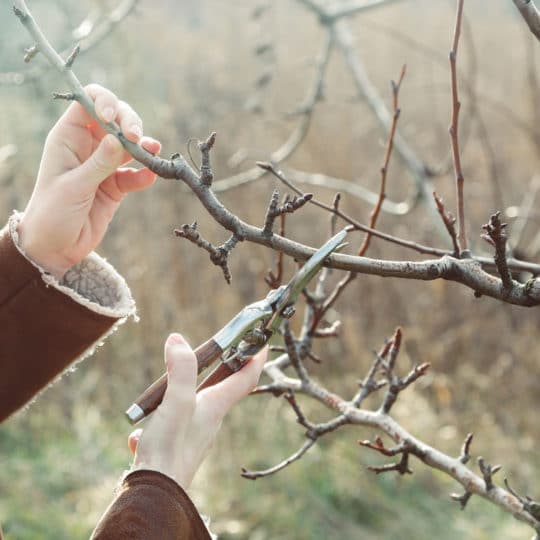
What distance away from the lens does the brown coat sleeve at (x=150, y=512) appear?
86cm

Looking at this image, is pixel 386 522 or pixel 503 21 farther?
pixel 503 21

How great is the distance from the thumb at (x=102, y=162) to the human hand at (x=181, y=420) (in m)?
0.34

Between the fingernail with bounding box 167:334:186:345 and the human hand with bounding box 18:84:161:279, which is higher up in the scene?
the human hand with bounding box 18:84:161:279

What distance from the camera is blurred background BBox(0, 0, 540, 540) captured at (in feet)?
11.8

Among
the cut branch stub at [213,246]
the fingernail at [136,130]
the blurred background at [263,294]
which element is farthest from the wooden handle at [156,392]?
the blurred background at [263,294]

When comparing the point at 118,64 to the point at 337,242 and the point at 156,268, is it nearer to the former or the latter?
the point at 156,268

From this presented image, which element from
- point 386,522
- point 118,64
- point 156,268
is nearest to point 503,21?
point 118,64

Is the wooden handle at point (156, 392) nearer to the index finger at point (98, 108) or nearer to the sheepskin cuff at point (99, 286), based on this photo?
the index finger at point (98, 108)

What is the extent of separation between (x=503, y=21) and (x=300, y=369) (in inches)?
314

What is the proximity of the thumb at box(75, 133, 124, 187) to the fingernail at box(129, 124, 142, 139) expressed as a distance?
55mm

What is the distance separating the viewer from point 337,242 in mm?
891

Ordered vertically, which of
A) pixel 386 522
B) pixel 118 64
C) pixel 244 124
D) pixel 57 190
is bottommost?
pixel 386 522

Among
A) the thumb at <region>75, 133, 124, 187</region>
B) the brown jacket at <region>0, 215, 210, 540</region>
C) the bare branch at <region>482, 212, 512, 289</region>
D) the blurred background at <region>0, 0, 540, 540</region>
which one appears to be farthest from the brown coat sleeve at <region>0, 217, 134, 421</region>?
the blurred background at <region>0, 0, 540, 540</region>

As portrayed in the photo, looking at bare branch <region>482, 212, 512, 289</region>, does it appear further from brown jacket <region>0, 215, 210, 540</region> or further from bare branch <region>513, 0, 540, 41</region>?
brown jacket <region>0, 215, 210, 540</region>
